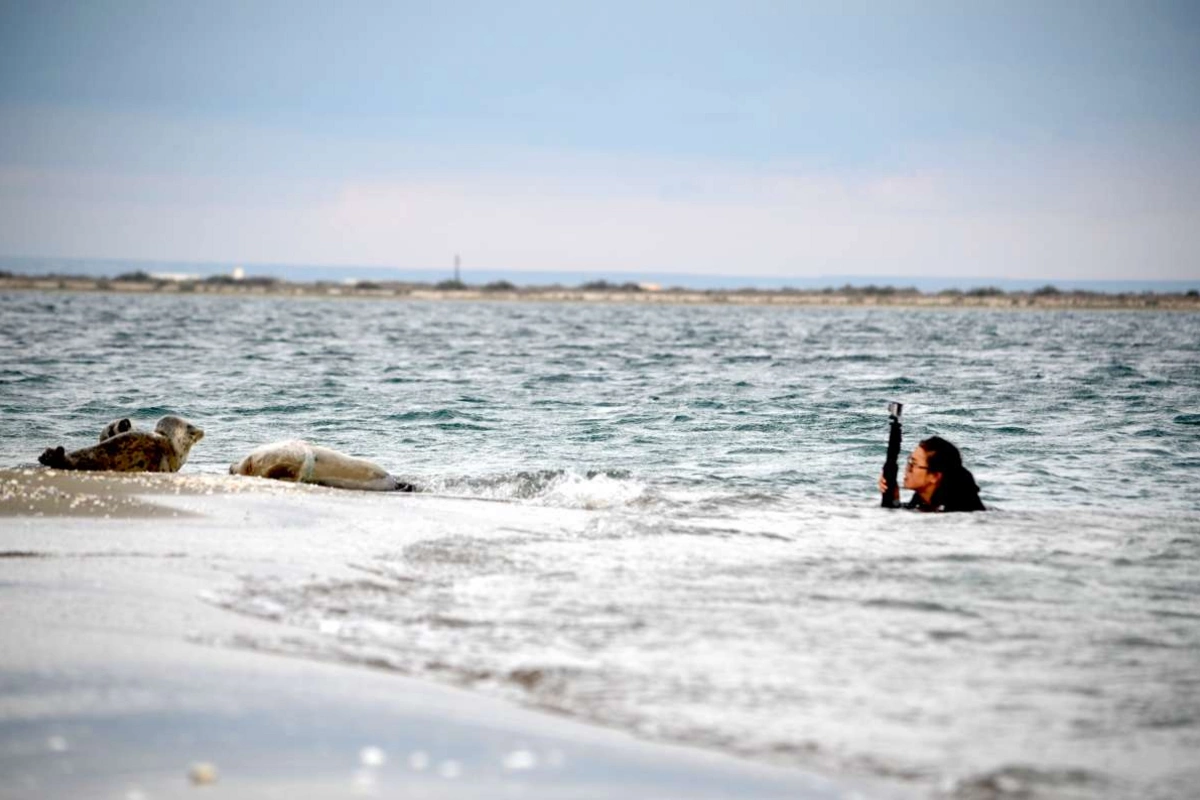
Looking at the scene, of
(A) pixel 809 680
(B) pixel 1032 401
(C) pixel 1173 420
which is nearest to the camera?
(A) pixel 809 680

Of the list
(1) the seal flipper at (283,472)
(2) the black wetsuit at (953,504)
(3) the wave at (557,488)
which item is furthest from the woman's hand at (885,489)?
(1) the seal flipper at (283,472)

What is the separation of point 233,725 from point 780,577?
4.70 m

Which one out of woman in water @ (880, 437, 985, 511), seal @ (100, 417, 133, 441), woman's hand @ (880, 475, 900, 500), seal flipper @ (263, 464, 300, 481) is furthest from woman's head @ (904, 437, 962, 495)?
seal @ (100, 417, 133, 441)

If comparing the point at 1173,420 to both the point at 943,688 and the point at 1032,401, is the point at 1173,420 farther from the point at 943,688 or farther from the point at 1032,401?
the point at 943,688

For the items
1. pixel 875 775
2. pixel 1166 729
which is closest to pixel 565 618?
pixel 875 775

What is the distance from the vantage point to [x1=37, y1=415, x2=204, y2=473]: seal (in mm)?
13781

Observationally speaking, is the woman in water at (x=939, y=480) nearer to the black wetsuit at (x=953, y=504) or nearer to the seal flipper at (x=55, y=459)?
the black wetsuit at (x=953, y=504)

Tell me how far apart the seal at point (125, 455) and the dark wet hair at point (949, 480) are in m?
8.34

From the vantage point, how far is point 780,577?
912 cm

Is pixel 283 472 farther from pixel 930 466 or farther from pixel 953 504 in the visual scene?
pixel 953 504

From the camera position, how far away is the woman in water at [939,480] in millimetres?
12562

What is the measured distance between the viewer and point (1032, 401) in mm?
27359

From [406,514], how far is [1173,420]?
17.0 metres

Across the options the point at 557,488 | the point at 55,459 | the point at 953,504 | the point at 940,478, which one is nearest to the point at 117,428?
the point at 55,459
